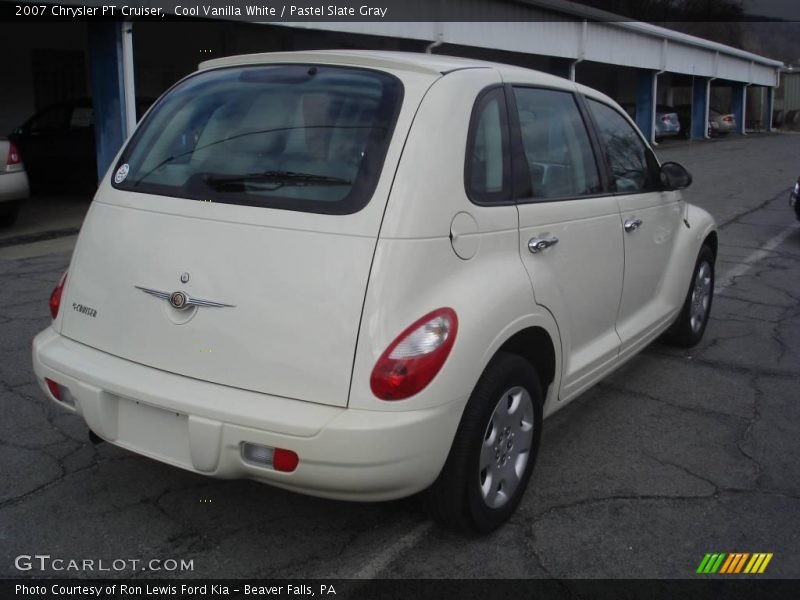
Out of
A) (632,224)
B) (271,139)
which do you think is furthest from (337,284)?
(632,224)

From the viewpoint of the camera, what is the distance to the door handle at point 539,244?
331 centimetres

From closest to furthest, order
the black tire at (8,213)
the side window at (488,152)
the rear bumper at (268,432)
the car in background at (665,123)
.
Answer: the rear bumper at (268,432)
the side window at (488,152)
the black tire at (8,213)
the car in background at (665,123)

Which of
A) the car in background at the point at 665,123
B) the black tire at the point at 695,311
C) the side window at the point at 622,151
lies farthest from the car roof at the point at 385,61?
the car in background at the point at 665,123

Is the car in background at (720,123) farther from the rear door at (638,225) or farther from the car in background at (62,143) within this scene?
the rear door at (638,225)

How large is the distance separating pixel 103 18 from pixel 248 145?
9190 mm

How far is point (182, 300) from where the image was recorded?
2.87m

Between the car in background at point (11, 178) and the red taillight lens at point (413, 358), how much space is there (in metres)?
8.57

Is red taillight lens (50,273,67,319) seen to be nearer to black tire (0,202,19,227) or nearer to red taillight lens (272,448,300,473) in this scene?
red taillight lens (272,448,300,473)

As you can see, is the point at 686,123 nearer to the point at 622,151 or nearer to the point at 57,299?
the point at 622,151

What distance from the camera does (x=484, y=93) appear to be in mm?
3240

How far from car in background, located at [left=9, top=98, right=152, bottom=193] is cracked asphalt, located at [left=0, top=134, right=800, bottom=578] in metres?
8.62

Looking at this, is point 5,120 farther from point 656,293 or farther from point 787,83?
point 787,83

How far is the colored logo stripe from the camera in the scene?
302 centimetres

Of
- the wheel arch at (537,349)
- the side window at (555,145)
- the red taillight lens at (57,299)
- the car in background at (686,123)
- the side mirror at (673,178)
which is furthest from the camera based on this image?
the car in background at (686,123)
